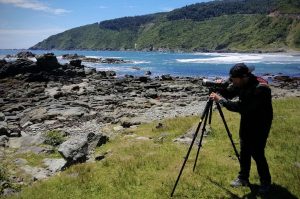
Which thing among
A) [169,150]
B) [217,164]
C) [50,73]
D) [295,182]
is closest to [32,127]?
[169,150]

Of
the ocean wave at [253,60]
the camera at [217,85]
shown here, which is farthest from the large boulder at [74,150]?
the ocean wave at [253,60]

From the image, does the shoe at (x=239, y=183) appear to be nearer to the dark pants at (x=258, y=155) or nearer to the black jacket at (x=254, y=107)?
the dark pants at (x=258, y=155)

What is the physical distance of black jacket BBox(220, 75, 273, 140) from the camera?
28.1 ft

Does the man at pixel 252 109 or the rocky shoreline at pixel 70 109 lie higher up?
the man at pixel 252 109

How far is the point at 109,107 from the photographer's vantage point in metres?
37.0

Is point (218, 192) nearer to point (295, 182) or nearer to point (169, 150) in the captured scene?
point (295, 182)

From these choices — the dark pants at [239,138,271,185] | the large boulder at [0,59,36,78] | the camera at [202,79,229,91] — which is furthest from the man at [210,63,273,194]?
the large boulder at [0,59,36,78]

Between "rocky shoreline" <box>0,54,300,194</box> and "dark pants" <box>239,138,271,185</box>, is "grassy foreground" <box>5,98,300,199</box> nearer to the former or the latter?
"dark pants" <box>239,138,271,185</box>

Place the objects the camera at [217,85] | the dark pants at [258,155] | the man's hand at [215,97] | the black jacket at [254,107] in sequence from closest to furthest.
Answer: the black jacket at [254,107]
the dark pants at [258,155]
the man's hand at [215,97]
the camera at [217,85]

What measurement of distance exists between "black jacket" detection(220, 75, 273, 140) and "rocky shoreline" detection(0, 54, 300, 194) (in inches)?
313

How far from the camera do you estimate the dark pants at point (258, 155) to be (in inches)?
355

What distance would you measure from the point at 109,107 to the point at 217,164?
2574cm

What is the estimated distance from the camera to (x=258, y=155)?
9109mm

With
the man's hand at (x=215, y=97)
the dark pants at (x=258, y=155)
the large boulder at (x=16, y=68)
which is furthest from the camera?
the large boulder at (x=16, y=68)
